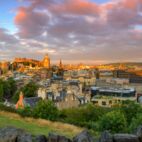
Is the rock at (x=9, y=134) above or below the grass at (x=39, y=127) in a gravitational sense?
above

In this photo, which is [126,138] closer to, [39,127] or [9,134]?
[9,134]

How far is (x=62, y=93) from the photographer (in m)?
74.4

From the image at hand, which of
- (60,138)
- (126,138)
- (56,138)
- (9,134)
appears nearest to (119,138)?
(126,138)

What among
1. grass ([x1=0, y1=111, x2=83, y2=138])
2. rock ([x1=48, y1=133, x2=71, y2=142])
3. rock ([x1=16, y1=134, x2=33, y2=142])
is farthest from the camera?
grass ([x1=0, y1=111, x2=83, y2=138])

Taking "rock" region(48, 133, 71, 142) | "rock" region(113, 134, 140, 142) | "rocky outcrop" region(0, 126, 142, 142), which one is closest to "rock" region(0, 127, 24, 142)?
"rocky outcrop" region(0, 126, 142, 142)

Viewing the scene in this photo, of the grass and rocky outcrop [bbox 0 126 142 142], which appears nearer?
rocky outcrop [bbox 0 126 142 142]

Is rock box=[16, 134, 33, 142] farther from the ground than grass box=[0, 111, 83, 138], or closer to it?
farther from the ground

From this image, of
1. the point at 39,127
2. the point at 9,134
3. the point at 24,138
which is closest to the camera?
the point at 24,138

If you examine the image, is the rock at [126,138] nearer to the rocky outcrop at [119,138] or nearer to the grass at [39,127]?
the rocky outcrop at [119,138]

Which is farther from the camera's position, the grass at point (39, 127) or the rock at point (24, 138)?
the grass at point (39, 127)

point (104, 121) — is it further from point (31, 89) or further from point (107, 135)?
point (31, 89)

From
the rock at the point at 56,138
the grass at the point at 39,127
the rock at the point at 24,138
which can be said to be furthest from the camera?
the grass at the point at 39,127

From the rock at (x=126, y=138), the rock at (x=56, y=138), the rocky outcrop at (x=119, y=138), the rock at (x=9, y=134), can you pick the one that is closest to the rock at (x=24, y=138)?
the rock at (x=9, y=134)

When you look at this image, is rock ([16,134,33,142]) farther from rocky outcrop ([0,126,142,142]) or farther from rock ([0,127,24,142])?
rock ([0,127,24,142])
